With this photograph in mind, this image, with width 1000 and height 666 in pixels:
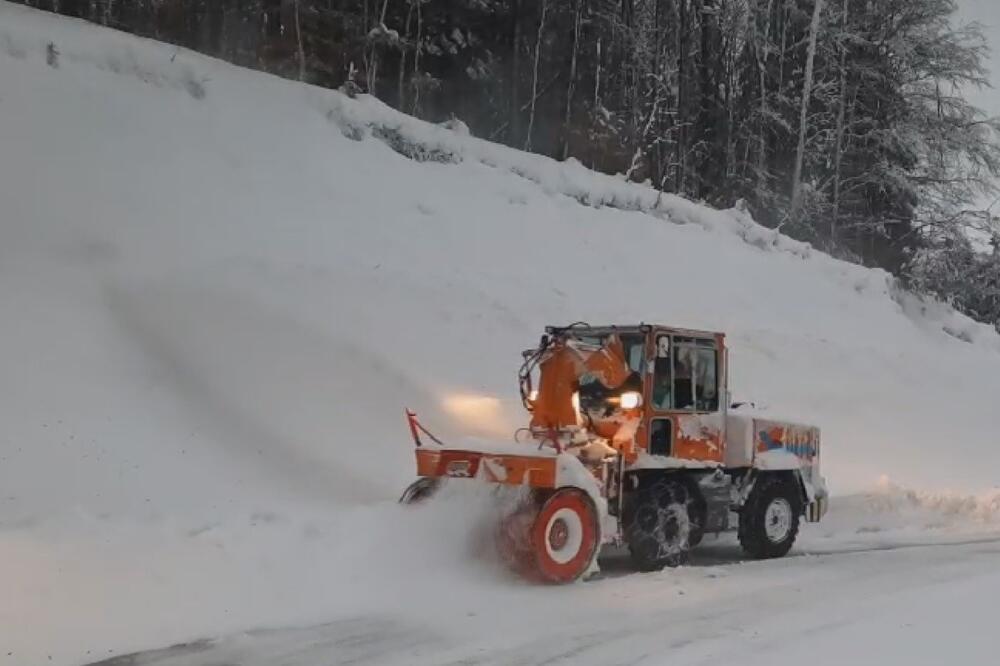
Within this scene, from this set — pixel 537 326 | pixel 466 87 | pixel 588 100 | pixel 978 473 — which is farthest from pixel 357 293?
pixel 588 100

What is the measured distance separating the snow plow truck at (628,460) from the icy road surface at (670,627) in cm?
39

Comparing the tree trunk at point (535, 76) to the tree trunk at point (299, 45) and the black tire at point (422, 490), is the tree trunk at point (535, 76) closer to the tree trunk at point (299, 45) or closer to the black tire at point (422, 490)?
the tree trunk at point (299, 45)

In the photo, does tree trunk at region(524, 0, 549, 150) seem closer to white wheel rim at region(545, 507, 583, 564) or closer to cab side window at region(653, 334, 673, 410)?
cab side window at region(653, 334, 673, 410)

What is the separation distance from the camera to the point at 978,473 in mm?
15859

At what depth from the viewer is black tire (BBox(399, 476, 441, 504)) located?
8.43 m

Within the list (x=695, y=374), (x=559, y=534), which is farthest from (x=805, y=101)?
(x=559, y=534)

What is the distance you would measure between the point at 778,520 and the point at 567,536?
3270mm

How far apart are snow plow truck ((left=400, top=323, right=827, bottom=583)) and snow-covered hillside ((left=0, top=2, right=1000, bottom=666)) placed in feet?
1.45

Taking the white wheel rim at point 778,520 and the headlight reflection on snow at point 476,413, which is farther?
the headlight reflection on snow at point 476,413

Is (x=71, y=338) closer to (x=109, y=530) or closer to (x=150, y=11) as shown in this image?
(x=109, y=530)

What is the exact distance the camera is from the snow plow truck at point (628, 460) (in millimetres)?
7984

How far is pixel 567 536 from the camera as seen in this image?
26.3ft

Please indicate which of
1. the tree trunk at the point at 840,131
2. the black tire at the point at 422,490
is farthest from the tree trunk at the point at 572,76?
the black tire at the point at 422,490

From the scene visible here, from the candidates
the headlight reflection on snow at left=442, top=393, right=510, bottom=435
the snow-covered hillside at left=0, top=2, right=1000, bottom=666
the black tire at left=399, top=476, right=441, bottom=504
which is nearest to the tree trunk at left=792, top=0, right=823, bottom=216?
the snow-covered hillside at left=0, top=2, right=1000, bottom=666
